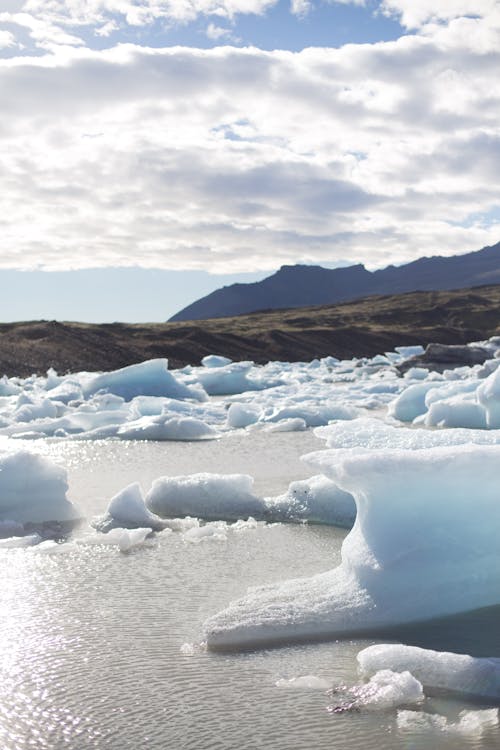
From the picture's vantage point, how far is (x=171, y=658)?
5652mm

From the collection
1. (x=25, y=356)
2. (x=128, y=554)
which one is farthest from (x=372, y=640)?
(x=25, y=356)

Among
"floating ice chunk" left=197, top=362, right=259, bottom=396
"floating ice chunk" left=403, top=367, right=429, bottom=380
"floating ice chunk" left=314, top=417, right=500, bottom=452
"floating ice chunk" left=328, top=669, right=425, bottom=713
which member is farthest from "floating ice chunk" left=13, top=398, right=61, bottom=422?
"floating ice chunk" left=328, top=669, right=425, bottom=713

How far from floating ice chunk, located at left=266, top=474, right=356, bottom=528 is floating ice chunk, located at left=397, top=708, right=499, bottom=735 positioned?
4555mm

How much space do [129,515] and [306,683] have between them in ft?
15.3

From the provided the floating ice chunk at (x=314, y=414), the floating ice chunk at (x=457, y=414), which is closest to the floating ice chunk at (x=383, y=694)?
the floating ice chunk at (x=457, y=414)

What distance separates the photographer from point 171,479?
10258 millimetres

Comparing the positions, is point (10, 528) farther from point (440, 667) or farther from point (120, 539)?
point (440, 667)

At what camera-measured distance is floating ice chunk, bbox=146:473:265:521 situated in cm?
997

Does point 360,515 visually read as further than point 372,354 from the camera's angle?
No

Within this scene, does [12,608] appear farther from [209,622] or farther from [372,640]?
[372,640]

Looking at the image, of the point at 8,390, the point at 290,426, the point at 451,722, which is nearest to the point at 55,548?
the point at 451,722

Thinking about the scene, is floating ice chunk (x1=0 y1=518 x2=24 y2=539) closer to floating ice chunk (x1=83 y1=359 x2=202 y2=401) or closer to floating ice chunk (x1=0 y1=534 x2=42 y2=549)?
floating ice chunk (x1=0 y1=534 x2=42 y2=549)

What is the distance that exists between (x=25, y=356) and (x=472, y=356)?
2060 centimetres

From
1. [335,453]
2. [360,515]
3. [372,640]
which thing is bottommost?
[372,640]
